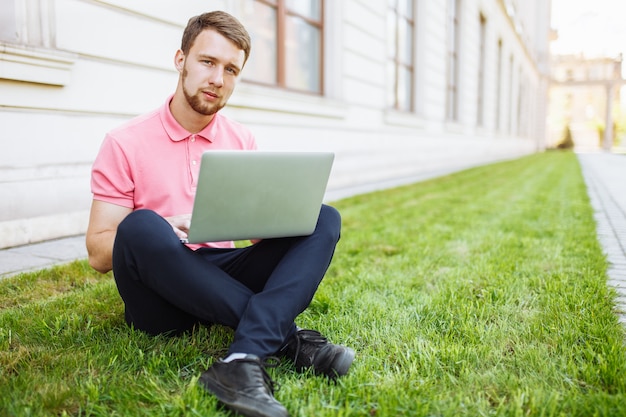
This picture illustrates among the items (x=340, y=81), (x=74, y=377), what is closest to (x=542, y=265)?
(x=74, y=377)

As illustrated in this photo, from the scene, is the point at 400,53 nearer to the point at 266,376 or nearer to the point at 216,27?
the point at 216,27

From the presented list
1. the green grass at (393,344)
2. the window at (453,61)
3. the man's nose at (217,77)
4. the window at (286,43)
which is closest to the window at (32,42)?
the green grass at (393,344)

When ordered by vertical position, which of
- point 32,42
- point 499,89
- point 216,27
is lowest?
point 216,27

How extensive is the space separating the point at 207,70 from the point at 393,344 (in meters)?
1.18

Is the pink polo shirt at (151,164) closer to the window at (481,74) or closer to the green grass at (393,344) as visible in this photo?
the green grass at (393,344)

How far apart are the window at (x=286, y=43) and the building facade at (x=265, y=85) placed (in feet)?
0.06

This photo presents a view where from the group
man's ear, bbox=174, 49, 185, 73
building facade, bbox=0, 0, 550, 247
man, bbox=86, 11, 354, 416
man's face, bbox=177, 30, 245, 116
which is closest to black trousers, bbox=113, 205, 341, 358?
man, bbox=86, 11, 354, 416

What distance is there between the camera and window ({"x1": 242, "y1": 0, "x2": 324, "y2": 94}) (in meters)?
6.01

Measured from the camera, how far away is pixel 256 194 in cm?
165

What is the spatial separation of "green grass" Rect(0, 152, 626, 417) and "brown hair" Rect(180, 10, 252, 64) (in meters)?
1.07

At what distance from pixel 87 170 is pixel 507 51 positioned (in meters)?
20.0

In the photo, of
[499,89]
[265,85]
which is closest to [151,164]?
[265,85]

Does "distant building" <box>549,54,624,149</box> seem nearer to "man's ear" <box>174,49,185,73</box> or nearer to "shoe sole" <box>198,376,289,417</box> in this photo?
"man's ear" <box>174,49,185,73</box>

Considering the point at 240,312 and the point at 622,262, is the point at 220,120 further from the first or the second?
the point at 622,262
